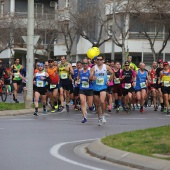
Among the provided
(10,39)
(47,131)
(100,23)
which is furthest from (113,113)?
(10,39)

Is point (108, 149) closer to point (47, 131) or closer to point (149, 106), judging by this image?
point (47, 131)

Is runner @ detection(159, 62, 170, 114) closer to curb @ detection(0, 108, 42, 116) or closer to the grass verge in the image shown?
curb @ detection(0, 108, 42, 116)

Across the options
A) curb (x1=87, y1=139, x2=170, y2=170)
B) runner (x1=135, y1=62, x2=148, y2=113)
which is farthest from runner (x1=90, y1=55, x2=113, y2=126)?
runner (x1=135, y1=62, x2=148, y2=113)

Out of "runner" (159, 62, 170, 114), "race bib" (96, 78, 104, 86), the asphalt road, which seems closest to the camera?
the asphalt road

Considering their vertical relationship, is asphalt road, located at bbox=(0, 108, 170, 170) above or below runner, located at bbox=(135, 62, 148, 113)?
below

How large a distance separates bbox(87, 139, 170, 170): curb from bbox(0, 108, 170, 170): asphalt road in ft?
0.54

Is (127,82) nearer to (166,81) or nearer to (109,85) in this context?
(109,85)

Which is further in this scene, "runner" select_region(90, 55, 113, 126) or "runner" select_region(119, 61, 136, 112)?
"runner" select_region(119, 61, 136, 112)

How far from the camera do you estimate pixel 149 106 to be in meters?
29.0

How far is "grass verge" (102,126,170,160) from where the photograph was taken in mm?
11875

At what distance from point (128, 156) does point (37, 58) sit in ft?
160

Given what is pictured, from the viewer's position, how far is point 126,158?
450 inches

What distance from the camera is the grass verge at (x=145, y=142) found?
1188 cm

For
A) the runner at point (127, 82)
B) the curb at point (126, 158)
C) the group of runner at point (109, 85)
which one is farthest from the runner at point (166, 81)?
the curb at point (126, 158)
